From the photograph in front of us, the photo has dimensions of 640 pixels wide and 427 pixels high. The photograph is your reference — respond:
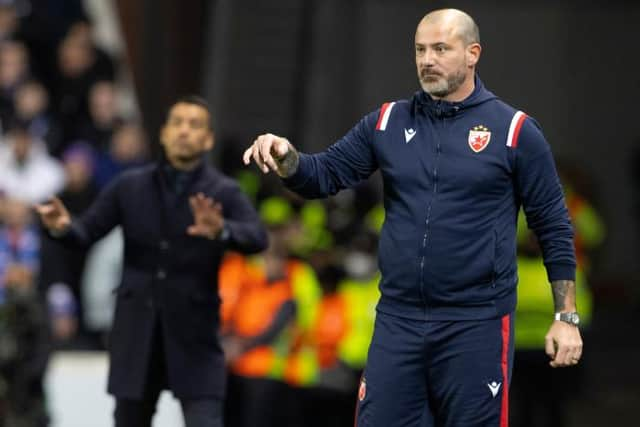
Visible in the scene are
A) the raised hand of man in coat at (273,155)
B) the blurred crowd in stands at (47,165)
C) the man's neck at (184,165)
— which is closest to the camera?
the raised hand of man in coat at (273,155)

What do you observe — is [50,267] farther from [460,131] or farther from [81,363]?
[460,131]

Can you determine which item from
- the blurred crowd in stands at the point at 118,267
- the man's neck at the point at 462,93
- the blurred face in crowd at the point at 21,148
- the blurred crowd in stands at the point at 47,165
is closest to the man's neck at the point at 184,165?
the man's neck at the point at 462,93

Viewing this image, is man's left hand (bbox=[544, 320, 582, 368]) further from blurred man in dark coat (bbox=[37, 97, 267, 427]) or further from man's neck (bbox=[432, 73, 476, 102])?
blurred man in dark coat (bbox=[37, 97, 267, 427])

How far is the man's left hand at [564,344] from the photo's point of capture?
6.00 meters

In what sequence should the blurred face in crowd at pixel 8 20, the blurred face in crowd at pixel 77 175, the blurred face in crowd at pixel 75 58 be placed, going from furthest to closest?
1. the blurred face in crowd at pixel 8 20
2. the blurred face in crowd at pixel 75 58
3. the blurred face in crowd at pixel 77 175

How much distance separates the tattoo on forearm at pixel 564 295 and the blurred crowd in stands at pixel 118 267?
4.20 meters

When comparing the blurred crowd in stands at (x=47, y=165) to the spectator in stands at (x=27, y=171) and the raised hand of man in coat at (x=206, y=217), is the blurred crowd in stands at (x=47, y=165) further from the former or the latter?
the raised hand of man in coat at (x=206, y=217)

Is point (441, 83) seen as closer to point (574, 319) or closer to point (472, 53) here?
point (472, 53)

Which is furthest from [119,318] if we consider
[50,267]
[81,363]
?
[50,267]

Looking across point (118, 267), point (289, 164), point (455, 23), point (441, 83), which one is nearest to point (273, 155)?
point (289, 164)

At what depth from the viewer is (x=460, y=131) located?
6086 millimetres

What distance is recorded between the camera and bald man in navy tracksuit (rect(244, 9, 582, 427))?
605 cm

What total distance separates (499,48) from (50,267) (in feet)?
24.8

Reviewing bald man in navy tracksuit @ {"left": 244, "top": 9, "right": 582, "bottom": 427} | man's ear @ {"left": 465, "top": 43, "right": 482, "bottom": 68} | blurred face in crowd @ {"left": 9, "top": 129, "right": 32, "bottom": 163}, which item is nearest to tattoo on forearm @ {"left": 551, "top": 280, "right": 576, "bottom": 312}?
bald man in navy tracksuit @ {"left": 244, "top": 9, "right": 582, "bottom": 427}
